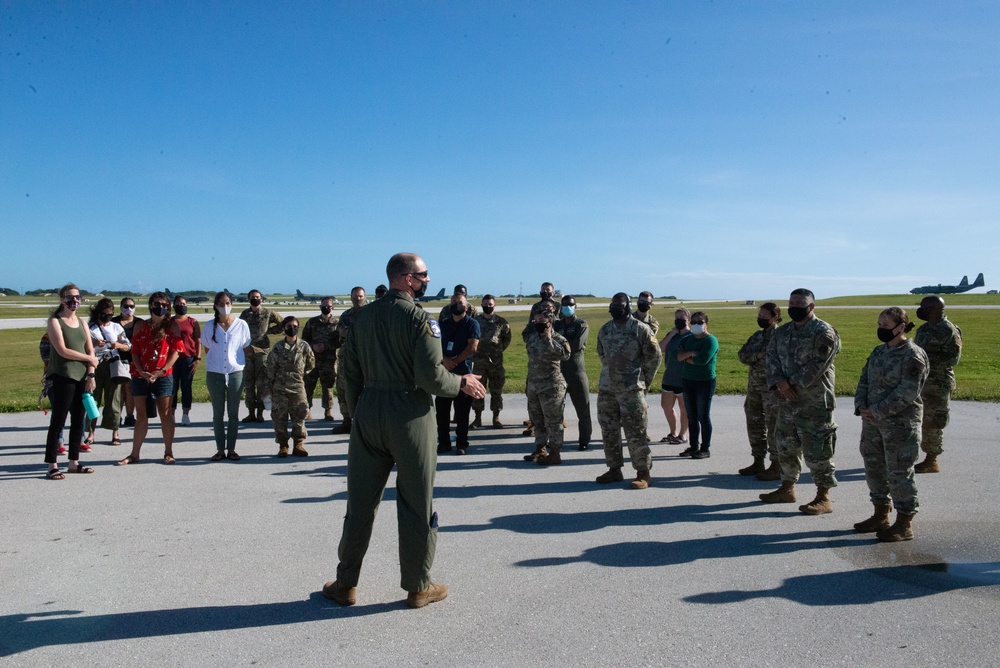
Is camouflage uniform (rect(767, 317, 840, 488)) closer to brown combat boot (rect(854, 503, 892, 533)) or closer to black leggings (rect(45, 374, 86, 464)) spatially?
brown combat boot (rect(854, 503, 892, 533))

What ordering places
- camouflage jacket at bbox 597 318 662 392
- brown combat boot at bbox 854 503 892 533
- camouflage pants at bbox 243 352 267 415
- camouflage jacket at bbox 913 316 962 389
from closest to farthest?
brown combat boot at bbox 854 503 892 533 → camouflage jacket at bbox 597 318 662 392 → camouflage jacket at bbox 913 316 962 389 → camouflage pants at bbox 243 352 267 415

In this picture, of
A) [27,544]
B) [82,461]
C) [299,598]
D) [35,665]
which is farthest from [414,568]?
[82,461]

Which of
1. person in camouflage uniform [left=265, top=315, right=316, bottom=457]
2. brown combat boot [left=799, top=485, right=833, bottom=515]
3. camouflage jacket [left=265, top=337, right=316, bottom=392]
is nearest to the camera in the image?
brown combat boot [left=799, top=485, right=833, bottom=515]

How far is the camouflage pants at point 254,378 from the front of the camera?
11.1 metres

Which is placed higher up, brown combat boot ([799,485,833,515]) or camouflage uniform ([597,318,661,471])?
camouflage uniform ([597,318,661,471])

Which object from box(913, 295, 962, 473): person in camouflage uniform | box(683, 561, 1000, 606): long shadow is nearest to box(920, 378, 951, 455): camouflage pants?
box(913, 295, 962, 473): person in camouflage uniform

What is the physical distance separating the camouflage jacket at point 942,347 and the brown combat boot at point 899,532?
2.97 metres

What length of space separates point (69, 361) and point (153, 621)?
4.43 metres

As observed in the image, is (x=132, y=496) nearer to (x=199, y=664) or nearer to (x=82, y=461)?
(x=82, y=461)

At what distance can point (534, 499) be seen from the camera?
6672 millimetres

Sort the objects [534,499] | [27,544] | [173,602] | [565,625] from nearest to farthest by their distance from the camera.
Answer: [565,625], [173,602], [27,544], [534,499]

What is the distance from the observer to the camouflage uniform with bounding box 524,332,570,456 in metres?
8.10

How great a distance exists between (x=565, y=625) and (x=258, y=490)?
4.18 meters

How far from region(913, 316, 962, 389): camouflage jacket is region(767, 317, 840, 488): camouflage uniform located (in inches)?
85.7
